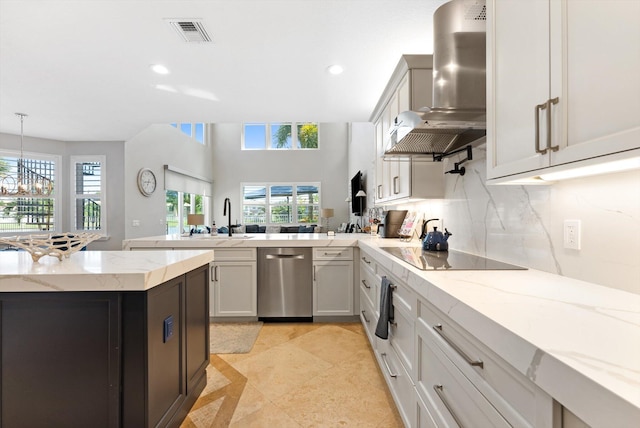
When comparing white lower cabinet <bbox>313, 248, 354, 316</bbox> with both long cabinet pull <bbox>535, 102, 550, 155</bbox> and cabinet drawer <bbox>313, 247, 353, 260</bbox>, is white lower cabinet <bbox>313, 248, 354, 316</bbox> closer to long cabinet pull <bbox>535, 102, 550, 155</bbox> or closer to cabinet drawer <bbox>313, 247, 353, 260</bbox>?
cabinet drawer <bbox>313, 247, 353, 260</bbox>

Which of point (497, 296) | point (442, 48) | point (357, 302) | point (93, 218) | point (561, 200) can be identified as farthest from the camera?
point (93, 218)

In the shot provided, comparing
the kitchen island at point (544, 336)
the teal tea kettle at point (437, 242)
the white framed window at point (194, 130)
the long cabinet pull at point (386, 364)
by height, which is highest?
the white framed window at point (194, 130)

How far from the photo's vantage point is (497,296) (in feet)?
3.04

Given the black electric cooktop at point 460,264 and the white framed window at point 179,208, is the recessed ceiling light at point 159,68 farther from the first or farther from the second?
the white framed window at point 179,208

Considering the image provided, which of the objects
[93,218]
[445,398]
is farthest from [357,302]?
[93,218]

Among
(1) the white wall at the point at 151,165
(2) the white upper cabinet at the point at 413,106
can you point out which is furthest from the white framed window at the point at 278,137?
(2) the white upper cabinet at the point at 413,106

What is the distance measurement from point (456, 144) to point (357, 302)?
1.85 m

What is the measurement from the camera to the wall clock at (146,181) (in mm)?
5940

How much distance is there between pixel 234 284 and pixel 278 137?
26.0ft

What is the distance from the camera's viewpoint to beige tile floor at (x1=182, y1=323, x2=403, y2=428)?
1.69 meters

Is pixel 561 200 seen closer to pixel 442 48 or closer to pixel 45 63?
pixel 442 48

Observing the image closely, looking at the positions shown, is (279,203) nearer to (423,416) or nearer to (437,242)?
(437,242)

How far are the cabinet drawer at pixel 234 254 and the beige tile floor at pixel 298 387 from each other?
801 millimetres

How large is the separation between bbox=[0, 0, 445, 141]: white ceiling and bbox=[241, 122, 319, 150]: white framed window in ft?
20.0
